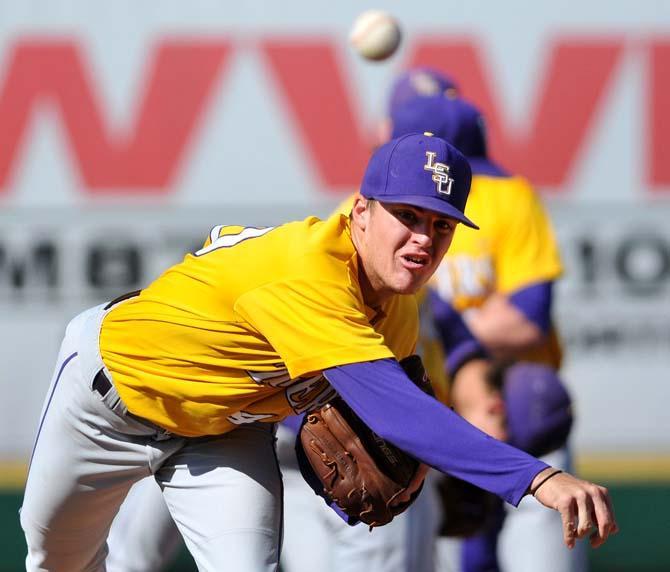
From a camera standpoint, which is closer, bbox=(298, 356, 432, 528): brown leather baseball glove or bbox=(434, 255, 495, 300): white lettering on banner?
bbox=(298, 356, 432, 528): brown leather baseball glove

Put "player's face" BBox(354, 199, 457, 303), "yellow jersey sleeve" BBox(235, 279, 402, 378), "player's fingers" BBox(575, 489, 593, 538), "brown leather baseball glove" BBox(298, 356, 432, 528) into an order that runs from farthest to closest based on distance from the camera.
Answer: "brown leather baseball glove" BBox(298, 356, 432, 528) < "player's face" BBox(354, 199, 457, 303) < "yellow jersey sleeve" BBox(235, 279, 402, 378) < "player's fingers" BBox(575, 489, 593, 538)

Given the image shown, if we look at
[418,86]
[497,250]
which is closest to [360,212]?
[497,250]

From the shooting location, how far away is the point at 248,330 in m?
2.55

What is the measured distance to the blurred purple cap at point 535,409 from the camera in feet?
12.0

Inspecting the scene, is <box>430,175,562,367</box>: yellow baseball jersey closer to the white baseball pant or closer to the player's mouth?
the white baseball pant

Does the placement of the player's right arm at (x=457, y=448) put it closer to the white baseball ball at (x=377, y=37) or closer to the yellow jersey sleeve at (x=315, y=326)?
the yellow jersey sleeve at (x=315, y=326)

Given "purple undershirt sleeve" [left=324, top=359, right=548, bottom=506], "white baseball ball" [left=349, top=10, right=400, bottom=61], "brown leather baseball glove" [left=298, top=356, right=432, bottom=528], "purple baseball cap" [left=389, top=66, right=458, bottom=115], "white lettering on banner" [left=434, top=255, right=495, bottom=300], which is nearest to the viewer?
"purple undershirt sleeve" [left=324, top=359, right=548, bottom=506]

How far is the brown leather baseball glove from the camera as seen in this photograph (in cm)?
264

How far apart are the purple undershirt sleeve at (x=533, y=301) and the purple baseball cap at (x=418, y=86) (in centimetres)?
68

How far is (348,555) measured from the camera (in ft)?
11.2

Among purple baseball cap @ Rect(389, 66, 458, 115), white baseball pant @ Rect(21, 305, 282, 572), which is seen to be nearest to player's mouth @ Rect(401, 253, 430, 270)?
white baseball pant @ Rect(21, 305, 282, 572)

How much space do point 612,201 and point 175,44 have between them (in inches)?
68.9

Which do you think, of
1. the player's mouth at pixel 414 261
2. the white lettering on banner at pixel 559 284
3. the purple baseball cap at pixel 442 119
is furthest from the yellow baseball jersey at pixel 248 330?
the white lettering on banner at pixel 559 284

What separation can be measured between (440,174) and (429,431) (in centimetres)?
47
